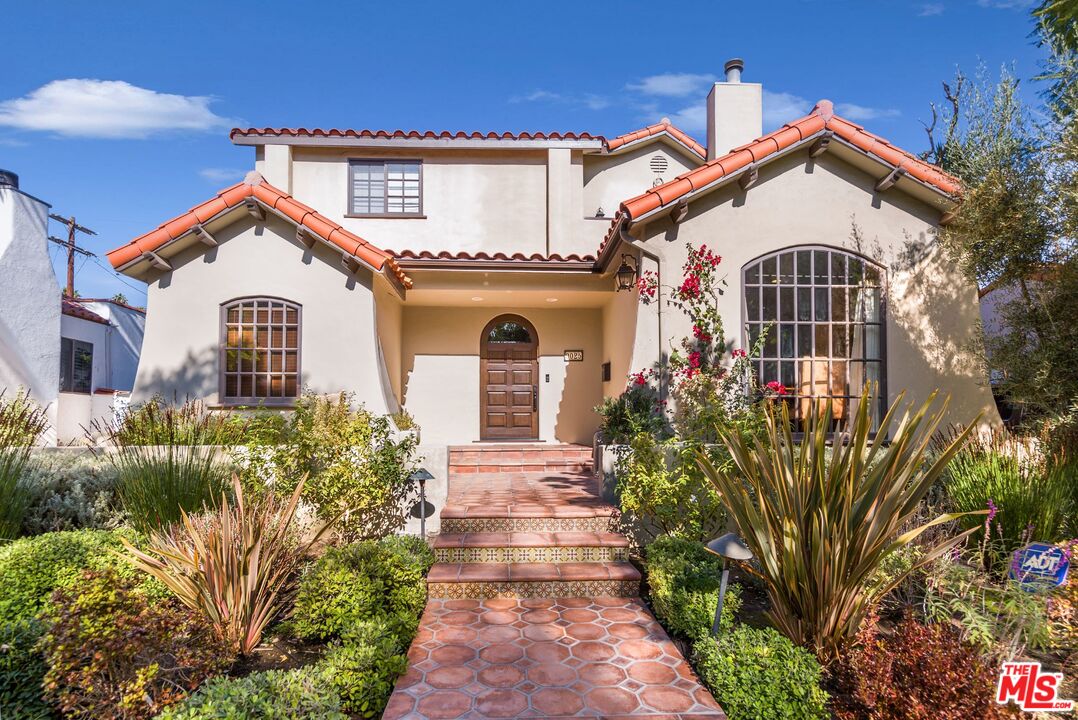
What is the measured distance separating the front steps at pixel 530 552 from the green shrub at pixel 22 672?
9.68 ft

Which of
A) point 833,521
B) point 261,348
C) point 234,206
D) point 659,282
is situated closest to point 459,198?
point 234,206

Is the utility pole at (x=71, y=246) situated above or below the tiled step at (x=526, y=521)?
above

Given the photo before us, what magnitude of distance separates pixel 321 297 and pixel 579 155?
694 centimetres

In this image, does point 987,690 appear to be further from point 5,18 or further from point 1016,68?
point 5,18

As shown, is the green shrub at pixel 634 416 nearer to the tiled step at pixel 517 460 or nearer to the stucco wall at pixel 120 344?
the tiled step at pixel 517 460

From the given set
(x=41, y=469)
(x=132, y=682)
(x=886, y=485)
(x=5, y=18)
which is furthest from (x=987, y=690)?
(x=5, y=18)

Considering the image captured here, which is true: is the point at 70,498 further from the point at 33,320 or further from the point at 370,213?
the point at 370,213

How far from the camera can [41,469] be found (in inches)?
266

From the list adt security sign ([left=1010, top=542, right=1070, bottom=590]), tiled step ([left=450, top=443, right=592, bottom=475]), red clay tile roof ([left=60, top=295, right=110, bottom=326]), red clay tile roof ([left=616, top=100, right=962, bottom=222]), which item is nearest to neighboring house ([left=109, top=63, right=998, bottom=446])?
red clay tile roof ([left=616, top=100, right=962, bottom=222])

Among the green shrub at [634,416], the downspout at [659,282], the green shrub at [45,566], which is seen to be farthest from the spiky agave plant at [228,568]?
the downspout at [659,282]

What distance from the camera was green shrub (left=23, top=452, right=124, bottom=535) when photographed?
249 inches

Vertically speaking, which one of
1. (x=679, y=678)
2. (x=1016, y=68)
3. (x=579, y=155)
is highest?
(x=579, y=155)

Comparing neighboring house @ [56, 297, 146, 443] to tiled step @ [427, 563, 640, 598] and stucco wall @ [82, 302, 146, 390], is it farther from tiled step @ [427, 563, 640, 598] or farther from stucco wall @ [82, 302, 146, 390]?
tiled step @ [427, 563, 640, 598]

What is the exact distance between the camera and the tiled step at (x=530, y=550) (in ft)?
20.1
